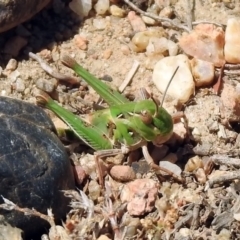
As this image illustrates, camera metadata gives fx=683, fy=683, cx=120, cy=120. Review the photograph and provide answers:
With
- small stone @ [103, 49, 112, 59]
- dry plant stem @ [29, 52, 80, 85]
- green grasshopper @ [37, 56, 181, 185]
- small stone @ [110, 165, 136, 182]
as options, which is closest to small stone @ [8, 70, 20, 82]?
dry plant stem @ [29, 52, 80, 85]

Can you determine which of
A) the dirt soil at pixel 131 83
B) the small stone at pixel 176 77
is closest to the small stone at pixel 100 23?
the dirt soil at pixel 131 83

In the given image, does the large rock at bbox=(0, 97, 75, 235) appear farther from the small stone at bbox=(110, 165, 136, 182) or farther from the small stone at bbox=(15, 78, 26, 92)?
the small stone at bbox=(15, 78, 26, 92)

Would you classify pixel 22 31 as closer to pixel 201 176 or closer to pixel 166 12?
pixel 166 12

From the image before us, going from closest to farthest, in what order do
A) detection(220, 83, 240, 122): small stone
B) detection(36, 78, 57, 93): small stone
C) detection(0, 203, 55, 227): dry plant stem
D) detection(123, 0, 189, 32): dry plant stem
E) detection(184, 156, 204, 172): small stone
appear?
detection(0, 203, 55, 227): dry plant stem → detection(184, 156, 204, 172): small stone → detection(220, 83, 240, 122): small stone → detection(36, 78, 57, 93): small stone → detection(123, 0, 189, 32): dry plant stem

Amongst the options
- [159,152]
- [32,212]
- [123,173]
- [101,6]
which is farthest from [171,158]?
[101,6]

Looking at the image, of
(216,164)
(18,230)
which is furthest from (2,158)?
(216,164)

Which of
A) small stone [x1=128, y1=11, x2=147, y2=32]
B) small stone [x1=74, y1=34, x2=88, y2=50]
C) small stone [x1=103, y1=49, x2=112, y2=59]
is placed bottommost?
small stone [x1=103, y1=49, x2=112, y2=59]

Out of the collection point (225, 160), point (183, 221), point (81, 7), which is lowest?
point (183, 221)
